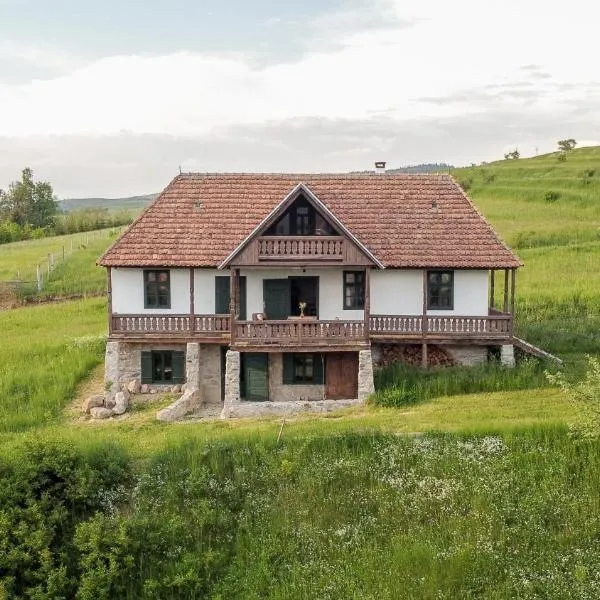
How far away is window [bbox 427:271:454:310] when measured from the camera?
2783cm

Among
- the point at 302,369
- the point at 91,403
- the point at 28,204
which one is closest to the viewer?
the point at 91,403

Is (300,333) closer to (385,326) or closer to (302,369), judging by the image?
(302,369)

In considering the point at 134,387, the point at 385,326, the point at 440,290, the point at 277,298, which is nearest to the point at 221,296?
the point at 277,298

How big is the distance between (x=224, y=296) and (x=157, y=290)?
264 cm

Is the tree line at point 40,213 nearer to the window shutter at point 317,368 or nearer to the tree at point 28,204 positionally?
the tree at point 28,204

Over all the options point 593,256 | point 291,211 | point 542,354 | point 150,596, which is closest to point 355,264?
point 291,211

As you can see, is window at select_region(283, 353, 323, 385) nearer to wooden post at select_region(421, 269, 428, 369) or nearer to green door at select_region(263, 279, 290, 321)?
green door at select_region(263, 279, 290, 321)

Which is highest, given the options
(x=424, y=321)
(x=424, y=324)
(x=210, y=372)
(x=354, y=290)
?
(x=354, y=290)

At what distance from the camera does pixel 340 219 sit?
2869cm

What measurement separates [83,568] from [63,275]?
3970cm

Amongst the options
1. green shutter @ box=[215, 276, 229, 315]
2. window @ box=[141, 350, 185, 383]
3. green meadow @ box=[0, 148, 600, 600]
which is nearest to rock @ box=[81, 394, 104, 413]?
green meadow @ box=[0, 148, 600, 600]

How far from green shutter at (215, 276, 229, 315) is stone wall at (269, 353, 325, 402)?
8.50ft

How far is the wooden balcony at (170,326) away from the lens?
2725cm

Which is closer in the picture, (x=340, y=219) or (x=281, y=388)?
(x=281, y=388)
